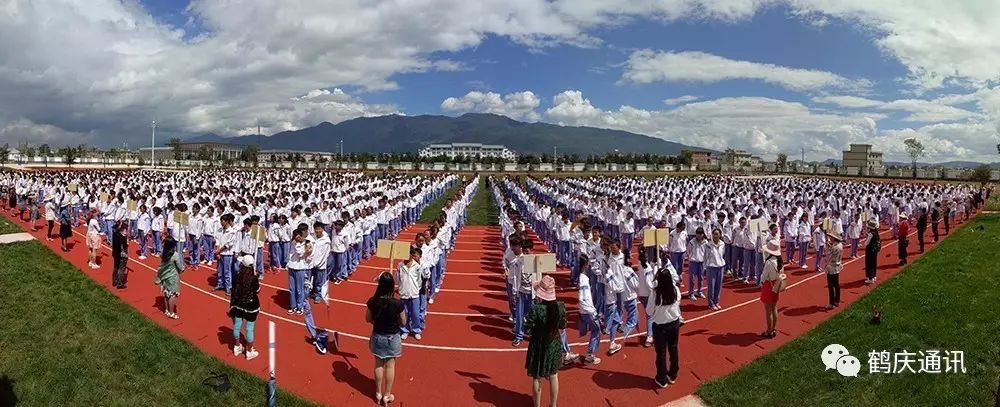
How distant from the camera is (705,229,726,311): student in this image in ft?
38.9

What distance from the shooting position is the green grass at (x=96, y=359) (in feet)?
26.5

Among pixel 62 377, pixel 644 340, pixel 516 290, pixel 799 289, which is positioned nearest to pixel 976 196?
pixel 799 289

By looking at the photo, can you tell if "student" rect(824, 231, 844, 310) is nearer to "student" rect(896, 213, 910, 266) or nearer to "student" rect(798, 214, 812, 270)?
"student" rect(798, 214, 812, 270)

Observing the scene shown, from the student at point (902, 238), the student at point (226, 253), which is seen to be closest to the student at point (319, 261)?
the student at point (226, 253)

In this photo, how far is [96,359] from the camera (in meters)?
9.10

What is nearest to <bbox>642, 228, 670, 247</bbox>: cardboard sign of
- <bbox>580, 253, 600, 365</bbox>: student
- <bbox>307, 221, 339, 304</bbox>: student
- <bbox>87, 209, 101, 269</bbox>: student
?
<bbox>580, 253, 600, 365</bbox>: student

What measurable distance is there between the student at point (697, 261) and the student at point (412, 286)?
19.7 ft

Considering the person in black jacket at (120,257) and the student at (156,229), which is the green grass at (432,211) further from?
the person in black jacket at (120,257)

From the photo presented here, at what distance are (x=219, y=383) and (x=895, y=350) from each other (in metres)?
10.3

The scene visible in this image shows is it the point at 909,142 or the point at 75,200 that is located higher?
the point at 909,142

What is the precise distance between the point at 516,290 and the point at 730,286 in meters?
6.95

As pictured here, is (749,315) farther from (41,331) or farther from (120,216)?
(120,216)

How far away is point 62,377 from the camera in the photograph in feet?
28.0

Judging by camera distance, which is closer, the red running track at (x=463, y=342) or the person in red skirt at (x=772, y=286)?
the red running track at (x=463, y=342)
